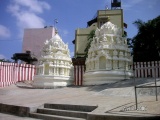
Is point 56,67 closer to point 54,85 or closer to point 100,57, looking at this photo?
point 54,85

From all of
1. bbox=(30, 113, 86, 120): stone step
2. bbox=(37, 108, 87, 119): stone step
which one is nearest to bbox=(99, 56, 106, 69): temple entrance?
bbox=(37, 108, 87, 119): stone step

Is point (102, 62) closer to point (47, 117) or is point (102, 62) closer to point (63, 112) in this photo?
point (63, 112)

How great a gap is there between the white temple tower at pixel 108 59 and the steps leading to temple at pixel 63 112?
1207 cm

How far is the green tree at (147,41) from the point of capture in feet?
85.2

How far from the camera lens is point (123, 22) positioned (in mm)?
37156

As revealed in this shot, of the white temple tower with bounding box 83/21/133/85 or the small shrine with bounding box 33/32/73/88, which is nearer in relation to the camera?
the white temple tower with bounding box 83/21/133/85

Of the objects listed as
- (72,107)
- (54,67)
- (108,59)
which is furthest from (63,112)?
(54,67)

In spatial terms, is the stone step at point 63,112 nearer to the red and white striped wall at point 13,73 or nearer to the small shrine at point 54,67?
the small shrine at point 54,67

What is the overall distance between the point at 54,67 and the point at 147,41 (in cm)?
1335

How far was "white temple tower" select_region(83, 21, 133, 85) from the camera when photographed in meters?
20.5

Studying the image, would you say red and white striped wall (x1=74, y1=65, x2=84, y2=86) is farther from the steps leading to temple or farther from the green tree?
the steps leading to temple

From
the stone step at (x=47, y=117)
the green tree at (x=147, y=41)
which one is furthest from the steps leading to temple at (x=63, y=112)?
the green tree at (x=147, y=41)

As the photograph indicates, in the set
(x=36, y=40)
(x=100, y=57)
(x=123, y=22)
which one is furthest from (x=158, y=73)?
(x=36, y=40)

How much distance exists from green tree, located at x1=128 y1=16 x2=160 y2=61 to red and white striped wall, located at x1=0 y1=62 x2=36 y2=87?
15.0 metres
